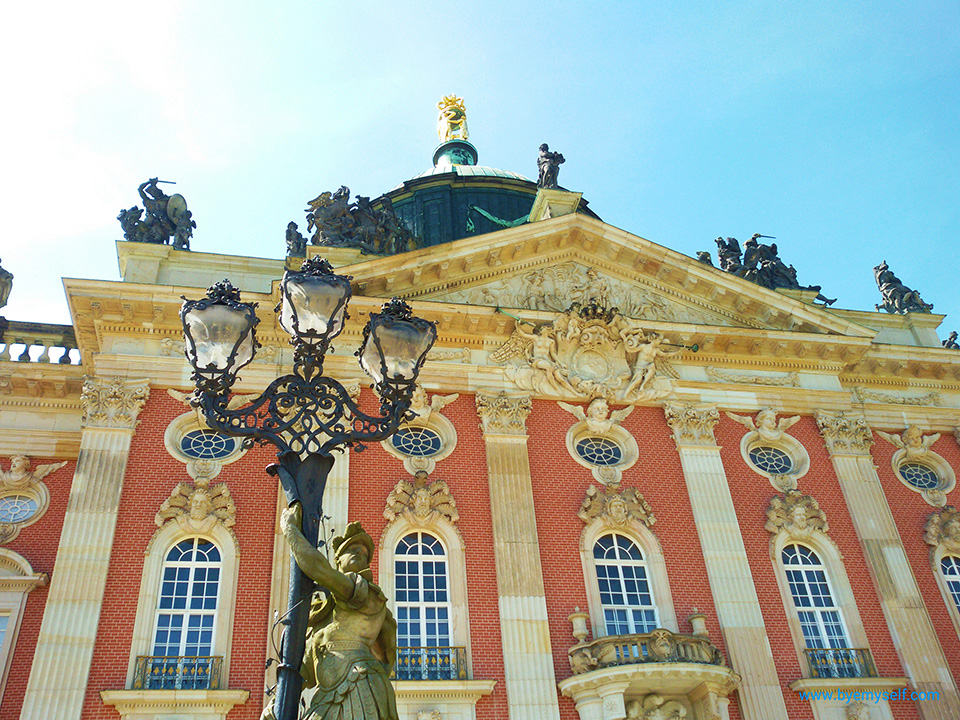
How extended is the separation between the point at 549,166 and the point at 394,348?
16721 millimetres

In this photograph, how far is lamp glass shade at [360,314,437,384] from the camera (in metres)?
9.07

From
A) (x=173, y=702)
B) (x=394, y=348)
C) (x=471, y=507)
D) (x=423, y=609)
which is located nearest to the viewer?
(x=394, y=348)

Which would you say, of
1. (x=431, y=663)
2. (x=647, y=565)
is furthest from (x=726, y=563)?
(x=431, y=663)

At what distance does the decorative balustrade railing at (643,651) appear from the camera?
1631 cm

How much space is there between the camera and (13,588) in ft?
57.5

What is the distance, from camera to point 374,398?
20016 millimetres

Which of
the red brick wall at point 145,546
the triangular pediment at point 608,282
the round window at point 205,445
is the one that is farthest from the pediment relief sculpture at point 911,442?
the round window at point 205,445

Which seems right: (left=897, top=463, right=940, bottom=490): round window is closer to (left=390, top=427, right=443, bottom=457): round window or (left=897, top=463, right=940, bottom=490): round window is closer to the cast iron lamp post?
(left=390, top=427, right=443, bottom=457): round window

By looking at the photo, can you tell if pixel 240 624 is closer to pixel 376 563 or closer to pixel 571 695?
pixel 376 563

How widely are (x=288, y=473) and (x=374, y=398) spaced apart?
12.1 meters

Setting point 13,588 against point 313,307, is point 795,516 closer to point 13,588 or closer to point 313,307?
point 313,307

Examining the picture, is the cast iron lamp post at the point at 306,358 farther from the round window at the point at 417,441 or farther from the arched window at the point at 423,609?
the round window at the point at 417,441

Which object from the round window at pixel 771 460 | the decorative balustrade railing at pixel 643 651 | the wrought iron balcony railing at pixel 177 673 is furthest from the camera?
the round window at pixel 771 460

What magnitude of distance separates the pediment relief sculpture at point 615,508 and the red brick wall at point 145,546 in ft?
22.2
